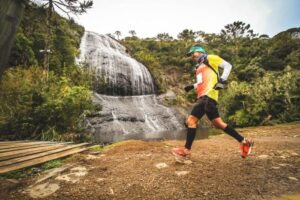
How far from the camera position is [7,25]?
104 inches

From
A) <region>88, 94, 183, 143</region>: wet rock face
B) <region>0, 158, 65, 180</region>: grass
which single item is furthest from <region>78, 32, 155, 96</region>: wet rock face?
<region>0, 158, 65, 180</region>: grass

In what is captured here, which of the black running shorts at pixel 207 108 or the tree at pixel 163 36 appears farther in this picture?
the tree at pixel 163 36

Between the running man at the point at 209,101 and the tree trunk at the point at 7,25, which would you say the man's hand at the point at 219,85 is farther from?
the tree trunk at the point at 7,25

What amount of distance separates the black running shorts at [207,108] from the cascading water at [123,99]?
433 inches

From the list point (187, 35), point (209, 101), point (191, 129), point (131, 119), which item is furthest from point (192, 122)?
point (187, 35)

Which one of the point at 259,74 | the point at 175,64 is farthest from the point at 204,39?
the point at 259,74

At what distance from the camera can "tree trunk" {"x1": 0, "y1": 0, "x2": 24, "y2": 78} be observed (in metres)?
2.60

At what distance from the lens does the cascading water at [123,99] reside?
1616cm

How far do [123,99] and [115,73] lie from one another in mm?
2977

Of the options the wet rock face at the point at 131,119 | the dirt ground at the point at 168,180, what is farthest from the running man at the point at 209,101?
the wet rock face at the point at 131,119

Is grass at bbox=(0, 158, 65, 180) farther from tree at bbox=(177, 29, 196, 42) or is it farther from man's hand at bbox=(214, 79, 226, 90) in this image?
tree at bbox=(177, 29, 196, 42)

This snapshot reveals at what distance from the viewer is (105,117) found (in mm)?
16625

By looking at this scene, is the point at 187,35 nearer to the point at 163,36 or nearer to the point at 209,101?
the point at 163,36

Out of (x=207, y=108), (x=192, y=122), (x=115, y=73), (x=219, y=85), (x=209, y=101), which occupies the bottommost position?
(x=192, y=122)
